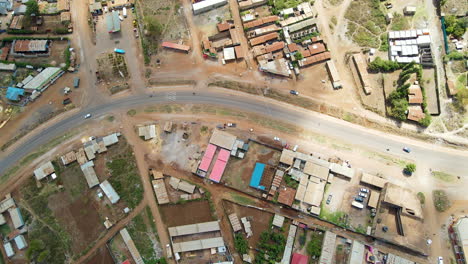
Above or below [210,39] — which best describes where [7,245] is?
below

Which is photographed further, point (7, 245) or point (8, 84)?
point (8, 84)

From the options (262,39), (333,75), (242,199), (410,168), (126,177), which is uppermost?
(262,39)

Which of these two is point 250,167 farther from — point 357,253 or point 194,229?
point 357,253

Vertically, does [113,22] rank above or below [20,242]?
above

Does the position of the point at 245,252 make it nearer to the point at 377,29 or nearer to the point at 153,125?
the point at 153,125

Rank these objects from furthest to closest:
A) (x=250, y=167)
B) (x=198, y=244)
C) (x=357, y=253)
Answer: (x=250, y=167) → (x=198, y=244) → (x=357, y=253)

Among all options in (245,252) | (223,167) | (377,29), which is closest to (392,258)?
(245,252)

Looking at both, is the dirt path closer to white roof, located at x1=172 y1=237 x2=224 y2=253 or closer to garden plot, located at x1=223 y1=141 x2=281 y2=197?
white roof, located at x1=172 y1=237 x2=224 y2=253

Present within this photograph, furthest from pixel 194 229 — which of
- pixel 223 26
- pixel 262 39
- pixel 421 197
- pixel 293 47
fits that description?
pixel 223 26
